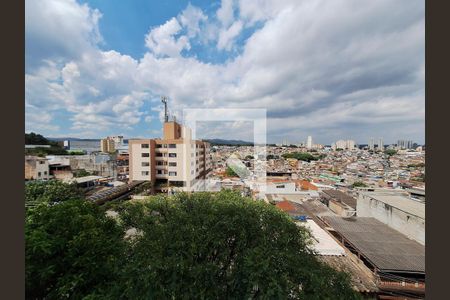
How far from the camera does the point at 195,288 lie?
7.99 feet

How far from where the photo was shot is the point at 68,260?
110 inches

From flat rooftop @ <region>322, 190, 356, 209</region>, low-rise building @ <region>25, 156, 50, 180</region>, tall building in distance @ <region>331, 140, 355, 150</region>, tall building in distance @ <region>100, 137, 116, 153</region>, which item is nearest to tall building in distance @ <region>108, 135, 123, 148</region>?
tall building in distance @ <region>100, 137, 116, 153</region>

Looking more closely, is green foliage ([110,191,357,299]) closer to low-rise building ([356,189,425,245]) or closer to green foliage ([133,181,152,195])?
low-rise building ([356,189,425,245])

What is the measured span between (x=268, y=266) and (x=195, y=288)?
1.04m

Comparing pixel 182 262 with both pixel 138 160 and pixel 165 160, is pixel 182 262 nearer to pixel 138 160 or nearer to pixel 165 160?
pixel 165 160

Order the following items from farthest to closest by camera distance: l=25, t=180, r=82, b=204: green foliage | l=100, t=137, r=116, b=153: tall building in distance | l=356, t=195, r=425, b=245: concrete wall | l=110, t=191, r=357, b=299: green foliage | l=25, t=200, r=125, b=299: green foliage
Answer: l=100, t=137, r=116, b=153: tall building in distance < l=25, t=180, r=82, b=204: green foliage < l=356, t=195, r=425, b=245: concrete wall < l=25, t=200, r=125, b=299: green foliage < l=110, t=191, r=357, b=299: green foliage

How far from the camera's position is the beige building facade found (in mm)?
15555

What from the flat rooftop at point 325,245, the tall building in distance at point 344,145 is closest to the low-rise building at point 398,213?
the flat rooftop at point 325,245

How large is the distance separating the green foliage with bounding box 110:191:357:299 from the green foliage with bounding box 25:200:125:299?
405 millimetres

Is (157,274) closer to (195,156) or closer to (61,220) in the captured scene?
(61,220)

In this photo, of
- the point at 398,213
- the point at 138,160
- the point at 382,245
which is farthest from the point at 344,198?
the point at 138,160

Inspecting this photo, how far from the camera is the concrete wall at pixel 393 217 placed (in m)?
6.88

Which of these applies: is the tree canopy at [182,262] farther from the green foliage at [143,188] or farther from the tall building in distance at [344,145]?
the tall building in distance at [344,145]

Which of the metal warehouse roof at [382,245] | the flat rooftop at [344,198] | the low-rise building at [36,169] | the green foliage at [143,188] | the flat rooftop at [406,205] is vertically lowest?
the flat rooftop at [344,198]
